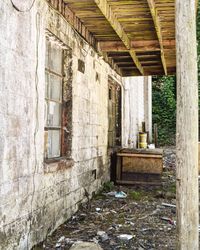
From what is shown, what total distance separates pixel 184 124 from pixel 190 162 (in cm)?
33

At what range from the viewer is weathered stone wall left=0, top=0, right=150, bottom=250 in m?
3.35

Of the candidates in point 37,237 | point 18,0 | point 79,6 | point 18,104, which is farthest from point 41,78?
point 37,237

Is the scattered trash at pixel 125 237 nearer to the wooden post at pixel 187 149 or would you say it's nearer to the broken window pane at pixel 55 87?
the wooden post at pixel 187 149

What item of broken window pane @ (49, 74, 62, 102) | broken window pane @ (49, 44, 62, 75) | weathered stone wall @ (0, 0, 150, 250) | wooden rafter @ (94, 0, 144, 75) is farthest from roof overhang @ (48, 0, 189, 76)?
broken window pane @ (49, 74, 62, 102)

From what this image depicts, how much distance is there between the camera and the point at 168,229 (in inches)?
194

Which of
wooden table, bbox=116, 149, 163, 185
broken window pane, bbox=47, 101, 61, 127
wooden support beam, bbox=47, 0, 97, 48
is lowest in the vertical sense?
wooden table, bbox=116, 149, 163, 185

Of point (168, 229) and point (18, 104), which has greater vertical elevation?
point (18, 104)

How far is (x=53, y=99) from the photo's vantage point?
5.00 metres

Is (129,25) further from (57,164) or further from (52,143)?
(57,164)

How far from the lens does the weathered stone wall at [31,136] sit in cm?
335

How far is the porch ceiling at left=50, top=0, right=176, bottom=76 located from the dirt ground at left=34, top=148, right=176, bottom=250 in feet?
9.78

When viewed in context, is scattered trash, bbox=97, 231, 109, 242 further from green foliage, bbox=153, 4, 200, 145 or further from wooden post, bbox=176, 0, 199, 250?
green foliage, bbox=153, 4, 200, 145

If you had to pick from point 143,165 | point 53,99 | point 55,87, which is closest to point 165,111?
point 143,165

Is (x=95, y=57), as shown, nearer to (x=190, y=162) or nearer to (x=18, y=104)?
(x=18, y=104)
